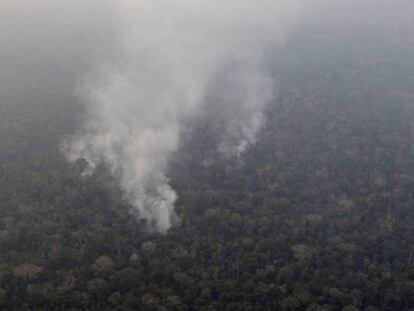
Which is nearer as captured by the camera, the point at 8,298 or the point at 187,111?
the point at 8,298

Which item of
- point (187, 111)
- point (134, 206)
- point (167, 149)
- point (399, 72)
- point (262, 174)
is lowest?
point (134, 206)

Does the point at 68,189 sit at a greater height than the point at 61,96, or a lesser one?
lesser

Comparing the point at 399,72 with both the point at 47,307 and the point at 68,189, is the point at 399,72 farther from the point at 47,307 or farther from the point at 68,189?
the point at 47,307

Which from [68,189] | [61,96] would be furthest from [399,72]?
[68,189]

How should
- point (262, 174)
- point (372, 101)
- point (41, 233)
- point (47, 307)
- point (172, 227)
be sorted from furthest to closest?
point (372, 101) → point (262, 174) → point (172, 227) → point (41, 233) → point (47, 307)

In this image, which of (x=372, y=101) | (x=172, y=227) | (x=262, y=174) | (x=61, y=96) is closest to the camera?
(x=172, y=227)

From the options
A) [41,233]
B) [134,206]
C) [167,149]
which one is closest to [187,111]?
[167,149]
